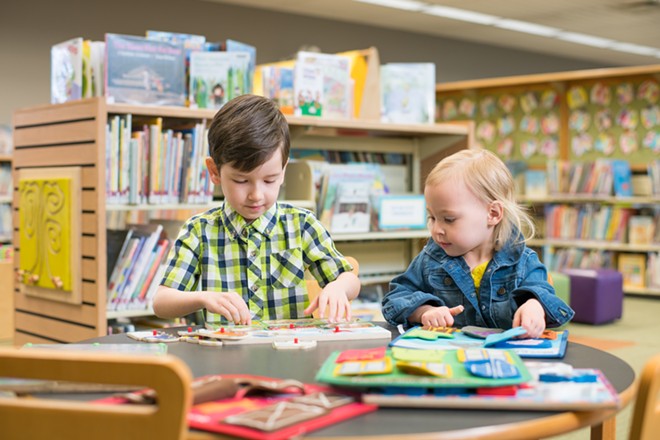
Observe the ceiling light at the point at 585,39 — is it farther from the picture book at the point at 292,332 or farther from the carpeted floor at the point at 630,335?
the picture book at the point at 292,332

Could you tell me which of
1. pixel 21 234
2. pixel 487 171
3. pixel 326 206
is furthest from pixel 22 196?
pixel 487 171

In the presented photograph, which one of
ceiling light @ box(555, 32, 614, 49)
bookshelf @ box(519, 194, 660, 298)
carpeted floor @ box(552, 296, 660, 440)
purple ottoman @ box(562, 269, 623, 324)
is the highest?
ceiling light @ box(555, 32, 614, 49)

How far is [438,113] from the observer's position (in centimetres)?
952

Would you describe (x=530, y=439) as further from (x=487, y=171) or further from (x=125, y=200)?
(x=125, y=200)

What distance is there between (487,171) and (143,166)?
1812 mm

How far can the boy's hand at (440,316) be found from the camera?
1.62m

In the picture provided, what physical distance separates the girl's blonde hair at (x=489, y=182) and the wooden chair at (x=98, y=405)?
3.18 feet

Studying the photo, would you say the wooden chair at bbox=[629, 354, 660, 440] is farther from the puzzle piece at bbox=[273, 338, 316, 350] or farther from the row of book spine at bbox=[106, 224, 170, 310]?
the row of book spine at bbox=[106, 224, 170, 310]

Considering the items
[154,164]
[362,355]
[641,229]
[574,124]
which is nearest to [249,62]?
[154,164]

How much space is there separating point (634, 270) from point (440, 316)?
6542 millimetres

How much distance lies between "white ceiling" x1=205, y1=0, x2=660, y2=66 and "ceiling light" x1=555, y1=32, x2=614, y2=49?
0.62ft

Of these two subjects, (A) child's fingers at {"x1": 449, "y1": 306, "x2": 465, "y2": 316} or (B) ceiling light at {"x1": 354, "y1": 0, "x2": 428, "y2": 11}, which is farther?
(B) ceiling light at {"x1": 354, "y1": 0, "x2": 428, "y2": 11}

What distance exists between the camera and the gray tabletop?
0.95m

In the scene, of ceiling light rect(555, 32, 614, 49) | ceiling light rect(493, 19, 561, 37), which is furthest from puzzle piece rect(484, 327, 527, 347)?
ceiling light rect(555, 32, 614, 49)
